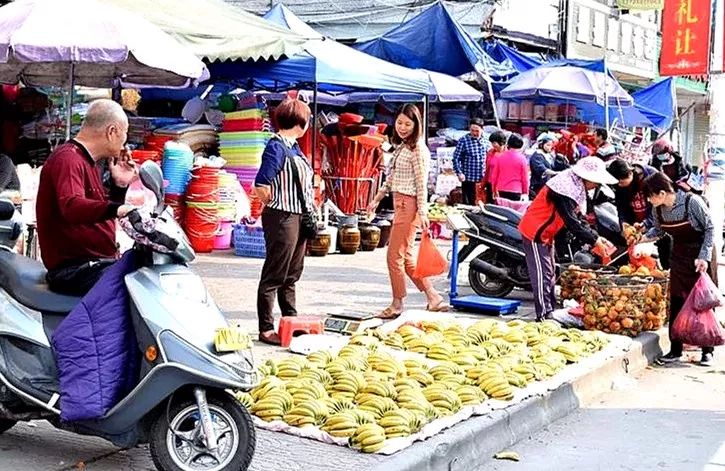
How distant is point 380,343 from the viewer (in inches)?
281

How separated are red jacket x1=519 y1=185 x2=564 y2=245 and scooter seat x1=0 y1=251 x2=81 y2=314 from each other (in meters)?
4.90

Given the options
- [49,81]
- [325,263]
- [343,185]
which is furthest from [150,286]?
[343,185]

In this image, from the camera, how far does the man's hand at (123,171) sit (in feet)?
16.9

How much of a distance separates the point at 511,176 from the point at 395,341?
8.04 meters

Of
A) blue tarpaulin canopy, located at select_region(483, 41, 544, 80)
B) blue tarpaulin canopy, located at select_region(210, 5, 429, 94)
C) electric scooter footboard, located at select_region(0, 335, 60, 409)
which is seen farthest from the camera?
blue tarpaulin canopy, located at select_region(483, 41, 544, 80)

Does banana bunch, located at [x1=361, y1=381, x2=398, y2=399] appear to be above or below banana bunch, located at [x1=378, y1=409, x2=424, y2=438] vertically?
above

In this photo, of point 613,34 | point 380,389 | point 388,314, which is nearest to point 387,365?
point 380,389

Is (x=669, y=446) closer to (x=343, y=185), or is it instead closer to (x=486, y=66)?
(x=343, y=185)

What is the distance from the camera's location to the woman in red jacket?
848 centimetres

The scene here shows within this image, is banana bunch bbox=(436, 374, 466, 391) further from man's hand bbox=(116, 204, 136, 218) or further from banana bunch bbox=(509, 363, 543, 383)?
man's hand bbox=(116, 204, 136, 218)

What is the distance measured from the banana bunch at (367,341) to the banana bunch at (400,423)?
Result: 4.82 ft

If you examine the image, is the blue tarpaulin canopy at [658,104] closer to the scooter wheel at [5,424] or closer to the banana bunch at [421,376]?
the banana bunch at [421,376]

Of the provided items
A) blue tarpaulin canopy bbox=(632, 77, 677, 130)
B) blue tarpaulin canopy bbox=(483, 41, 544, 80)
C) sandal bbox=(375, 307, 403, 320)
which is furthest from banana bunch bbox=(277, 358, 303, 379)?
blue tarpaulin canopy bbox=(632, 77, 677, 130)

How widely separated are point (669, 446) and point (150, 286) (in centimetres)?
340
